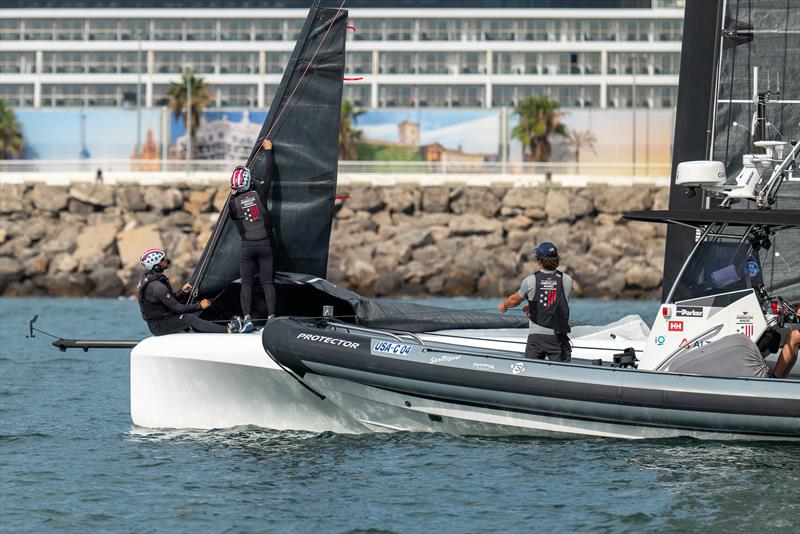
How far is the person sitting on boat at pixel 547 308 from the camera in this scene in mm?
12375

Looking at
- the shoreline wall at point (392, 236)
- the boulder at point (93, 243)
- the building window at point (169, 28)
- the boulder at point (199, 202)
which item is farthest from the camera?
the building window at point (169, 28)

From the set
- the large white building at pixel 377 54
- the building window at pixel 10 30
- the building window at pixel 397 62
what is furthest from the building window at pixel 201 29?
the building window at pixel 397 62

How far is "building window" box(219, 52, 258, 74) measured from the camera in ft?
252

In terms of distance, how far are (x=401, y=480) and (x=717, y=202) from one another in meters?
4.83

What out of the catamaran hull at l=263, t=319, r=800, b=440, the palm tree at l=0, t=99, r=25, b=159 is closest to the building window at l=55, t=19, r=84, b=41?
the palm tree at l=0, t=99, r=25, b=159

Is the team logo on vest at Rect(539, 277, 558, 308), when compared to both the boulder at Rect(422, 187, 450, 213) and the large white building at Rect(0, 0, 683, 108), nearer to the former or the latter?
the boulder at Rect(422, 187, 450, 213)

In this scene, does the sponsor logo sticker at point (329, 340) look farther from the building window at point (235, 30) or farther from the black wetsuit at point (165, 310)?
the building window at point (235, 30)

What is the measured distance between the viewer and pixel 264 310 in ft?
47.0

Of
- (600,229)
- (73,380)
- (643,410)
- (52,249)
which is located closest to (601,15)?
(600,229)

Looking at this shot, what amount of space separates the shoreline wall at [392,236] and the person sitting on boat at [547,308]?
1154 inches

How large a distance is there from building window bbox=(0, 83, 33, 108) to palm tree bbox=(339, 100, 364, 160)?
2171cm

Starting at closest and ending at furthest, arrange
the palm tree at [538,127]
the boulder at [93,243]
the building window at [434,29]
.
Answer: the boulder at [93,243] < the palm tree at [538,127] < the building window at [434,29]

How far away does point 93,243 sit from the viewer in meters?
45.1

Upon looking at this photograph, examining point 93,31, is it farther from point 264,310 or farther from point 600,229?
point 264,310
